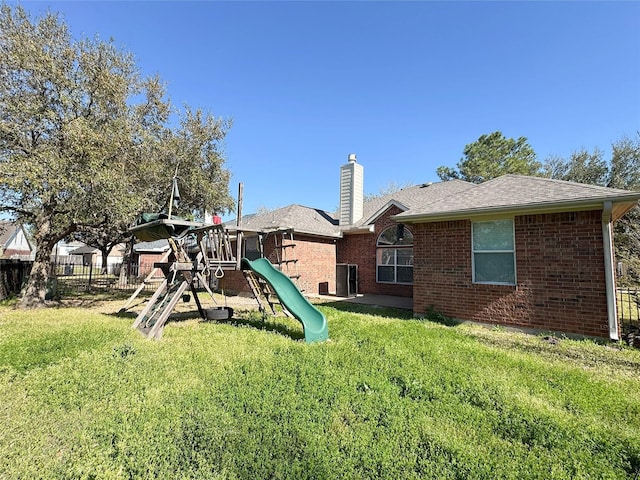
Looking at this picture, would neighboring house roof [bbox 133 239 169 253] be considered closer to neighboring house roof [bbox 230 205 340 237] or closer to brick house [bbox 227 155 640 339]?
neighboring house roof [bbox 230 205 340 237]

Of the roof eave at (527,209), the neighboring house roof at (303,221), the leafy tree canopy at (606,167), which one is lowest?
the roof eave at (527,209)

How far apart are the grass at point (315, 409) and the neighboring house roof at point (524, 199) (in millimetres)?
2872

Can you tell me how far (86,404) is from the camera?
327 cm

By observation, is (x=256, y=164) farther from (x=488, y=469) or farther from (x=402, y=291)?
(x=488, y=469)

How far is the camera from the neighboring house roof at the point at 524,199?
20.0 ft

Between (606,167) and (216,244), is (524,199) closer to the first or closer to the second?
(216,244)

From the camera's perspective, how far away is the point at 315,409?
319 cm

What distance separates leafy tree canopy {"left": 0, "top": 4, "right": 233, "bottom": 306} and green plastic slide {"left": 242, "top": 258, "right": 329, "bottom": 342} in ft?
16.6

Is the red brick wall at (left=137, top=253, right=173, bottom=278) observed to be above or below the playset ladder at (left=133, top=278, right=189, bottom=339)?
above

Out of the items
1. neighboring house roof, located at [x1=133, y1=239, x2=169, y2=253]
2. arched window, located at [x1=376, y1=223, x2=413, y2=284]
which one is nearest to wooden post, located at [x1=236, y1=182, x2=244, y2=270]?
arched window, located at [x1=376, y1=223, x2=413, y2=284]

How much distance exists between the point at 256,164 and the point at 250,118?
3791 millimetres

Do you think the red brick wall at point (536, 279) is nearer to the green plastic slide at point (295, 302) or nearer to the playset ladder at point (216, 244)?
the green plastic slide at point (295, 302)

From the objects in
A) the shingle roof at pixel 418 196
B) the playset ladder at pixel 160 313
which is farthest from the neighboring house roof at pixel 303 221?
the playset ladder at pixel 160 313

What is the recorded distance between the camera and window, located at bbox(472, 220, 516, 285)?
7289 mm
